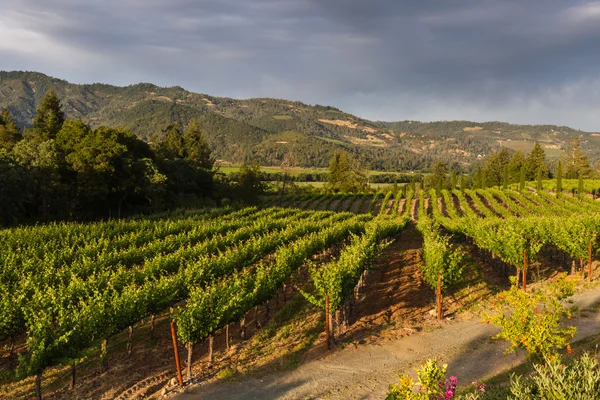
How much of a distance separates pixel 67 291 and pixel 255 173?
67431mm

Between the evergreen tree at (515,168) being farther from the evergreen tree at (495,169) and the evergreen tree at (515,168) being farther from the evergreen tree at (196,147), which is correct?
the evergreen tree at (196,147)

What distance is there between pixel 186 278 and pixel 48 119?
53793mm

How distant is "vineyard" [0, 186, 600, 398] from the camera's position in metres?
13.4

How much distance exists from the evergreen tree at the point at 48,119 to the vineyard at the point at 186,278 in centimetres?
3076

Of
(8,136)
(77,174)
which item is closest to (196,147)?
(8,136)

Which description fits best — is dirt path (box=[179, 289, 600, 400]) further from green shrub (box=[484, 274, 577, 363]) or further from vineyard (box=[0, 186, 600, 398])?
green shrub (box=[484, 274, 577, 363])

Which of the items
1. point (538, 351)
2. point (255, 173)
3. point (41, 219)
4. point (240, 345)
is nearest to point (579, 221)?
point (538, 351)

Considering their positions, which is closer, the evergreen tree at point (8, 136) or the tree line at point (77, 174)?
the tree line at point (77, 174)

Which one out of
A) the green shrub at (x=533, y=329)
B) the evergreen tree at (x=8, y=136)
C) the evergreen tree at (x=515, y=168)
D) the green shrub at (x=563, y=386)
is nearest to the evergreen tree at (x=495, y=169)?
the evergreen tree at (x=515, y=168)

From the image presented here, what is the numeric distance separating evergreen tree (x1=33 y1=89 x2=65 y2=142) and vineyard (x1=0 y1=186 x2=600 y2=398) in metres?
30.8

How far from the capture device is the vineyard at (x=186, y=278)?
13.4 meters

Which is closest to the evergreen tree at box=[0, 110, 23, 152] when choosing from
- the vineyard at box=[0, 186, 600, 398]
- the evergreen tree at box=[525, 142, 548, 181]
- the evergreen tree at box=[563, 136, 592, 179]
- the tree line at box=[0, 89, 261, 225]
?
the tree line at box=[0, 89, 261, 225]

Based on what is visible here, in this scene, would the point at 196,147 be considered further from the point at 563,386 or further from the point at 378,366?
the point at 563,386

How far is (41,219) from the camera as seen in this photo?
143ft
